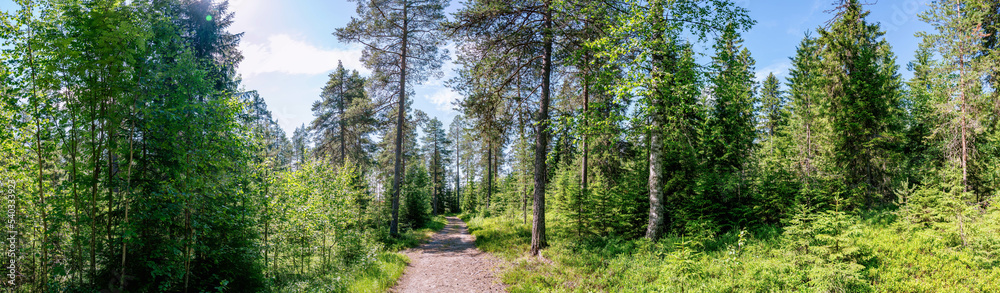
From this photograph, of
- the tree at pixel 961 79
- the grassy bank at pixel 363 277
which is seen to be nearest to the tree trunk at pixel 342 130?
the grassy bank at pixel 363 277

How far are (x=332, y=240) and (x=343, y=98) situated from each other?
53.6ft

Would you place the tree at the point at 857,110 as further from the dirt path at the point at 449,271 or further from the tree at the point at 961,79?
the dirt path at the point at 449,271

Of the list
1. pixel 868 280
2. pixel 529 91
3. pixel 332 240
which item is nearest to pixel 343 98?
pixel 332 240

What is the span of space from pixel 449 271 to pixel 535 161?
14.4 feet

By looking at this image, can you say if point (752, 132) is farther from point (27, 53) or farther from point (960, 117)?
point (27, 53)

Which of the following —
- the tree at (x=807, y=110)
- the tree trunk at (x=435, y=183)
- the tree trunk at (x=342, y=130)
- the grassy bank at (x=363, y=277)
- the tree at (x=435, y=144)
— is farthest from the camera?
the tree at (x=435, y=144)

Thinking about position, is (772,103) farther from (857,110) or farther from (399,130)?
(399,130)

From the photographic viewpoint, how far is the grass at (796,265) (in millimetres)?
6008

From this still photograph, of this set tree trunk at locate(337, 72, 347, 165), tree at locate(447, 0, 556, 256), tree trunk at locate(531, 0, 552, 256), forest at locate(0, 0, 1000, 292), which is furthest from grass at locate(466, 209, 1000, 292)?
tree trunk at locate(337, 72, 347, 165)

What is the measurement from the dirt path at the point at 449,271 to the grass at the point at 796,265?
831mm

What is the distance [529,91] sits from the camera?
11.9m

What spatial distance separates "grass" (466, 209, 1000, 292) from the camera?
601 cm

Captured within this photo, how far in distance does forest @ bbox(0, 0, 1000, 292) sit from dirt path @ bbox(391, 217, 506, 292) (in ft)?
2.23

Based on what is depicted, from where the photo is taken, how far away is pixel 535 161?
10414 millimetres
